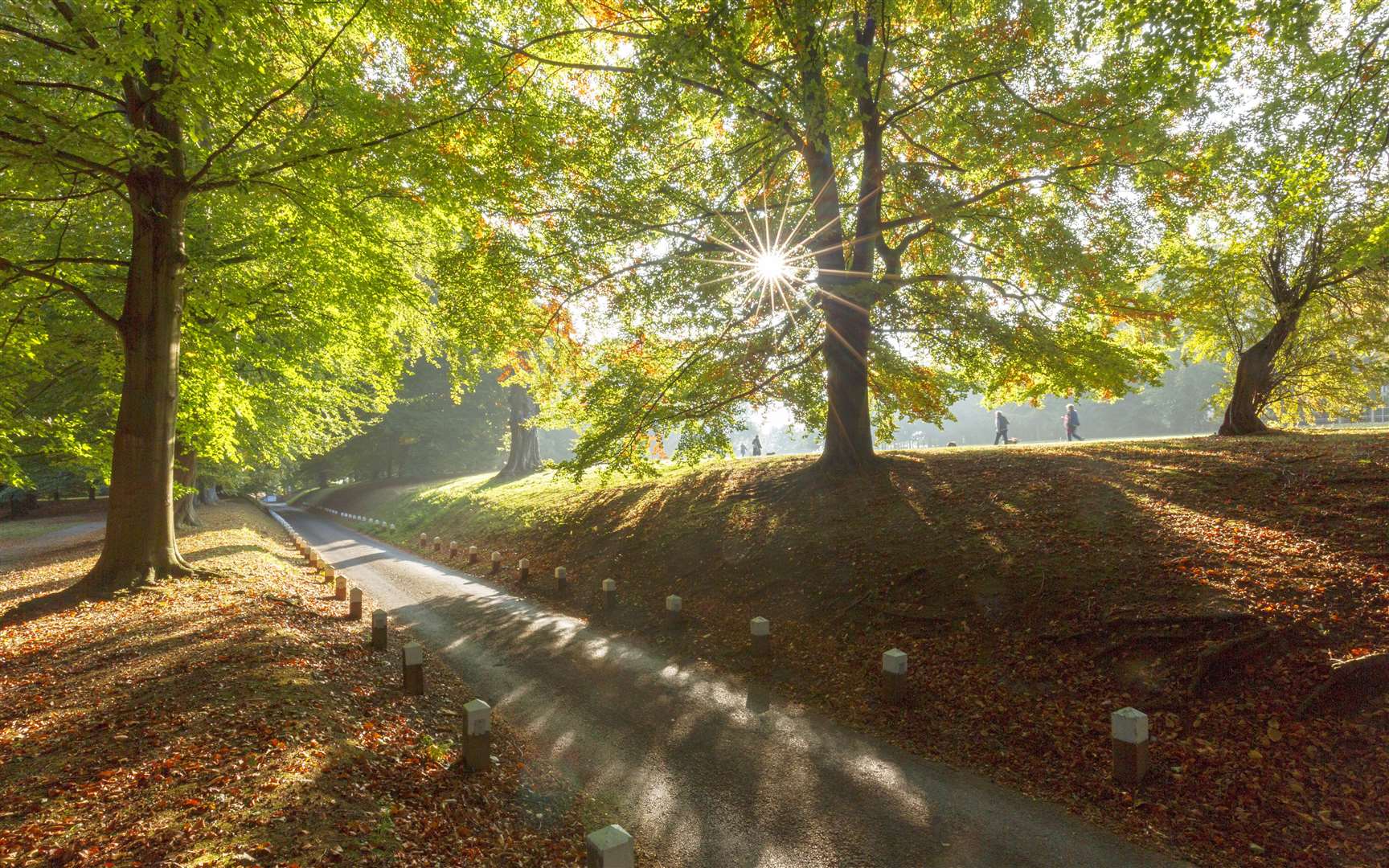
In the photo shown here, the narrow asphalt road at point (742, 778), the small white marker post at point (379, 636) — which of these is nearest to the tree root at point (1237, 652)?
the narrow asphalt road at point (742, 778)

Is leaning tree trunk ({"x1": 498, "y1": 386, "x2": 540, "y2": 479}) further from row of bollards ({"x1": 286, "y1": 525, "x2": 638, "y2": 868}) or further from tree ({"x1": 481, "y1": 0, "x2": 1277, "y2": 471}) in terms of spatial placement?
tree ({"x1": 481, "y1": 0, "x2": 1277, "y2": 471})

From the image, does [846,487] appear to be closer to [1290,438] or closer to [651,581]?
[651,581]

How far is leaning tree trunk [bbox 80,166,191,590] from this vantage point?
902cm

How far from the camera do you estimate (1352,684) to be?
483 centimetres

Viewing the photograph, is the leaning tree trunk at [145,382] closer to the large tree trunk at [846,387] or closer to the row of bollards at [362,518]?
the large tree trunk at [846,387]

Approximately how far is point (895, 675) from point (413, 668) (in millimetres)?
5782

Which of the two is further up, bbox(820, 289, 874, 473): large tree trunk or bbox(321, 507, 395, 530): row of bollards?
bbox(820, 289, 874, 473): large tree trunk

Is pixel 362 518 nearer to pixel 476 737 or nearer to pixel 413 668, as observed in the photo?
pixel 413 668

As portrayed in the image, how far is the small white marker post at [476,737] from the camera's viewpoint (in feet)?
17.6

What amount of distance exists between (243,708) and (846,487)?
9.44 metres

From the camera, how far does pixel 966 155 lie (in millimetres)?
10039

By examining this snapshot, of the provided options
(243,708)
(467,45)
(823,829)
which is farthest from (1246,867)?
(467,45)

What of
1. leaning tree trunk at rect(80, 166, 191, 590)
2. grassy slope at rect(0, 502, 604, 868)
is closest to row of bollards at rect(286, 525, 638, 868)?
grassy slope at rect(0, 502, 604, 868)

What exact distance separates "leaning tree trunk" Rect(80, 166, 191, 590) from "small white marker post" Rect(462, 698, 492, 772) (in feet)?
25.1
